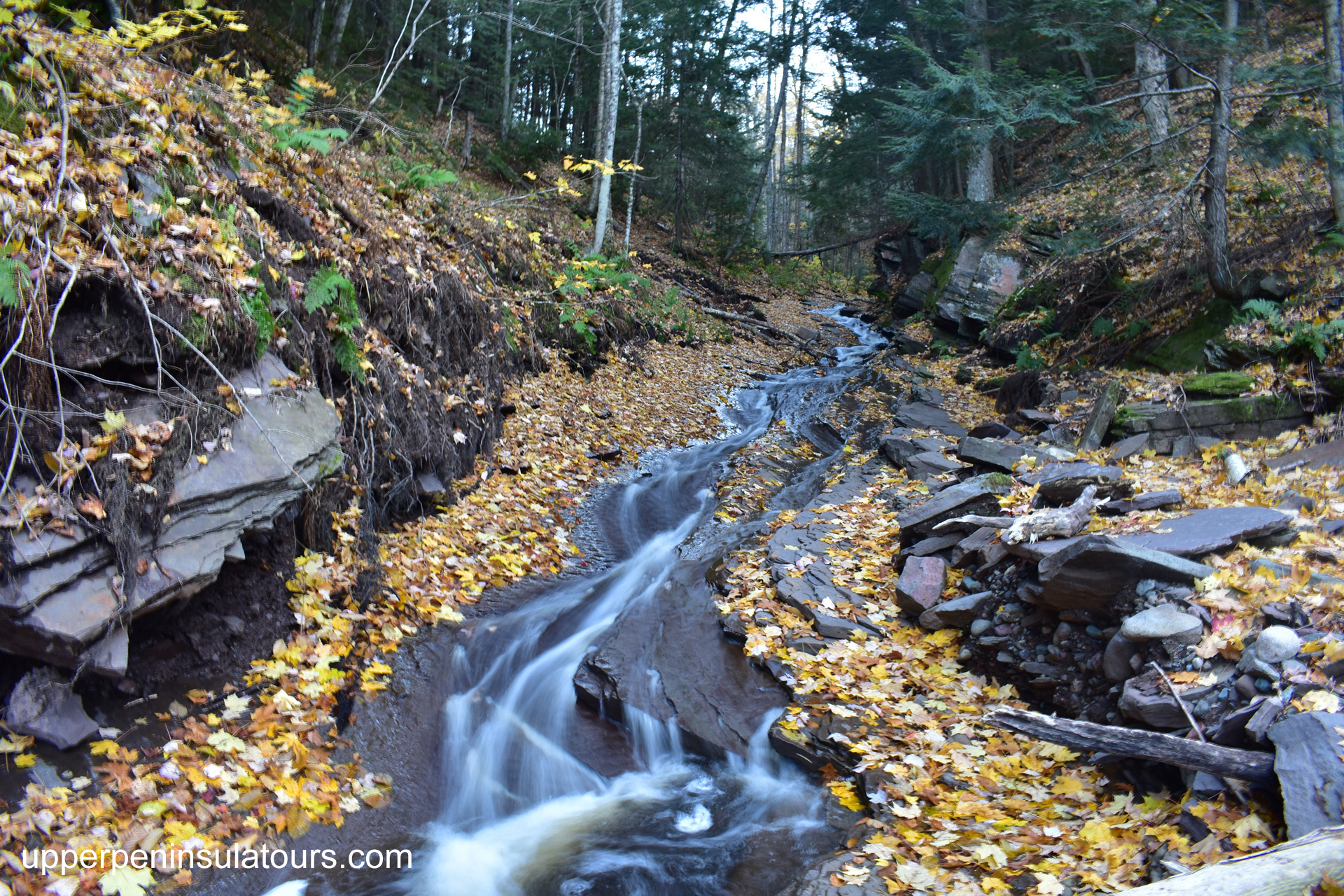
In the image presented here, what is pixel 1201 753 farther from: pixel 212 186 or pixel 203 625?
pixel 212 186

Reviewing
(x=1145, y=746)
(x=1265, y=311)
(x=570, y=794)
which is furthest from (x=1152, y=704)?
(x=1265, y=311)

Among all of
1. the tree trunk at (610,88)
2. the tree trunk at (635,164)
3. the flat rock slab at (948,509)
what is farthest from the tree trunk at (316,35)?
the flat rock slab at (948,509)

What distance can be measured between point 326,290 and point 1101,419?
362 inches

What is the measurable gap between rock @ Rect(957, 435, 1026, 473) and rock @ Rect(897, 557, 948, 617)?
93.7 inches

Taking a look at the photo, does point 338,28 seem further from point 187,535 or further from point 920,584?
point 920,584

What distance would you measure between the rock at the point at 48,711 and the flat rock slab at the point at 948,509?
21.8ft

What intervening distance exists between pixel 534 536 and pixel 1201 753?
6.14m

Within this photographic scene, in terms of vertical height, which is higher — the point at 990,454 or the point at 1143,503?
the point at 990,454

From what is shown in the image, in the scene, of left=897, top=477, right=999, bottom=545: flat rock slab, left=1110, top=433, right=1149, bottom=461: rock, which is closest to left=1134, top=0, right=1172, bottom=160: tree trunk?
left=1110, top=433, right=1149, bottom=461: rock

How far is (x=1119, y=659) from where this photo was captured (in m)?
4.50

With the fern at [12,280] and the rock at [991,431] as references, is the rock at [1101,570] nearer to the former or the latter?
the rock at [991,431]

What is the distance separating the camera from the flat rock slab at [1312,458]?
6371mm

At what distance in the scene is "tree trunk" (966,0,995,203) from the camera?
17931 mm

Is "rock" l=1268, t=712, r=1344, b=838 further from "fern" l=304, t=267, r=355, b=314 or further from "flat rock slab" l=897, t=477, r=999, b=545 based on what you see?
"fern" l=304, t=267, r=355, b=314
